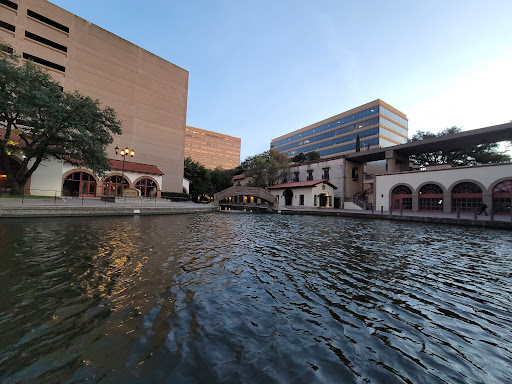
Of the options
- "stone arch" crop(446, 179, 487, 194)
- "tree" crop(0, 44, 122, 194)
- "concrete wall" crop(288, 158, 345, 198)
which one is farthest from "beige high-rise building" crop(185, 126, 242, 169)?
"stone arch" crop(446, 179, 487, 194)

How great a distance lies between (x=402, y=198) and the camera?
31.4 m

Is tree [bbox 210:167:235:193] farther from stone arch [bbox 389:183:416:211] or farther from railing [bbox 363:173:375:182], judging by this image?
stone arch [bbox 389:183:416:211]

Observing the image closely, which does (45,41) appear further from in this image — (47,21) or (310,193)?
(310,193)

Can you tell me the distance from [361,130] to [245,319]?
2655 inches

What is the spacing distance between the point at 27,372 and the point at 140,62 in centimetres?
4790

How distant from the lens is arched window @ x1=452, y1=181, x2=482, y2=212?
2553cm

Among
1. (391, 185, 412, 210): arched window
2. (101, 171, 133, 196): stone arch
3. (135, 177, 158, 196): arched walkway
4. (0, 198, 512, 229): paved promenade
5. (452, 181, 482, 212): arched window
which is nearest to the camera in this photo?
(0, 198, 512, 229): paved promenade

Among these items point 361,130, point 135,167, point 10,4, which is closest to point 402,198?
point 361,130

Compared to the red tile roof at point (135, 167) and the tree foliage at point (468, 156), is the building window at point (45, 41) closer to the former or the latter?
the red tile roof at point (135, 167)

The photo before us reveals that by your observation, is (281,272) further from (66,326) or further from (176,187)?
(176,187)

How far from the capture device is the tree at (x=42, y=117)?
58.5 feet

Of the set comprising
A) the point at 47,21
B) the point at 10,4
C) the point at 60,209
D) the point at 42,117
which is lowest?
the point at 60,209

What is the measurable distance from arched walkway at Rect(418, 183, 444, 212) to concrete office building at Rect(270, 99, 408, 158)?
28411mm

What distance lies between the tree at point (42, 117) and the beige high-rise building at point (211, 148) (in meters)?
126
